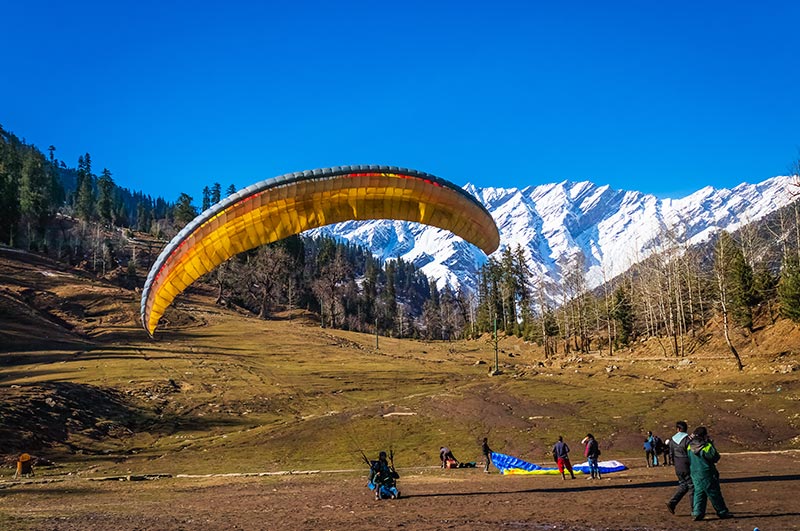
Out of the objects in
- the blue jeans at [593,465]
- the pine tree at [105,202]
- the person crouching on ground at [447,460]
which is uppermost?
the pine tree at [105,202]

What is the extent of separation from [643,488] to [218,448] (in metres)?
19.7

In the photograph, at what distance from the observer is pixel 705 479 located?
992cm

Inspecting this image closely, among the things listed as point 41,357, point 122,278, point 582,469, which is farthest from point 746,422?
point 122,278

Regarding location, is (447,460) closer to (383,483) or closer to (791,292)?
(383,483)

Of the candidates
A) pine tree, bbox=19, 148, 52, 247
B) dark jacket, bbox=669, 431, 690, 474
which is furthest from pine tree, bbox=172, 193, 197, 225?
dark jacket, bbox=669, 431, 690, 474

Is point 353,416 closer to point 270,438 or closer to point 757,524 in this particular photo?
point 270,438

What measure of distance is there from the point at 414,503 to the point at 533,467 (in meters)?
7.89

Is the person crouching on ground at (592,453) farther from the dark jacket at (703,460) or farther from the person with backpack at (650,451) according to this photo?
the dark jacket at (703,460)

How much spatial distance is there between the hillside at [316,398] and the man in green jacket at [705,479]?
14.7 m

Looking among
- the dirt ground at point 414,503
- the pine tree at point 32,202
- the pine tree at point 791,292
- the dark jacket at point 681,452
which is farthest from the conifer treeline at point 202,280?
the dark jacket at point 681,452

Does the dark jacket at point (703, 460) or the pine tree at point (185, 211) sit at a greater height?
the pine tree at point (185, 211)

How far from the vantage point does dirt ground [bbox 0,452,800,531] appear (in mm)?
10836

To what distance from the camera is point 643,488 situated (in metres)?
15.0

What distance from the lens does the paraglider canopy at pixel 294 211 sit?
47.5ft
